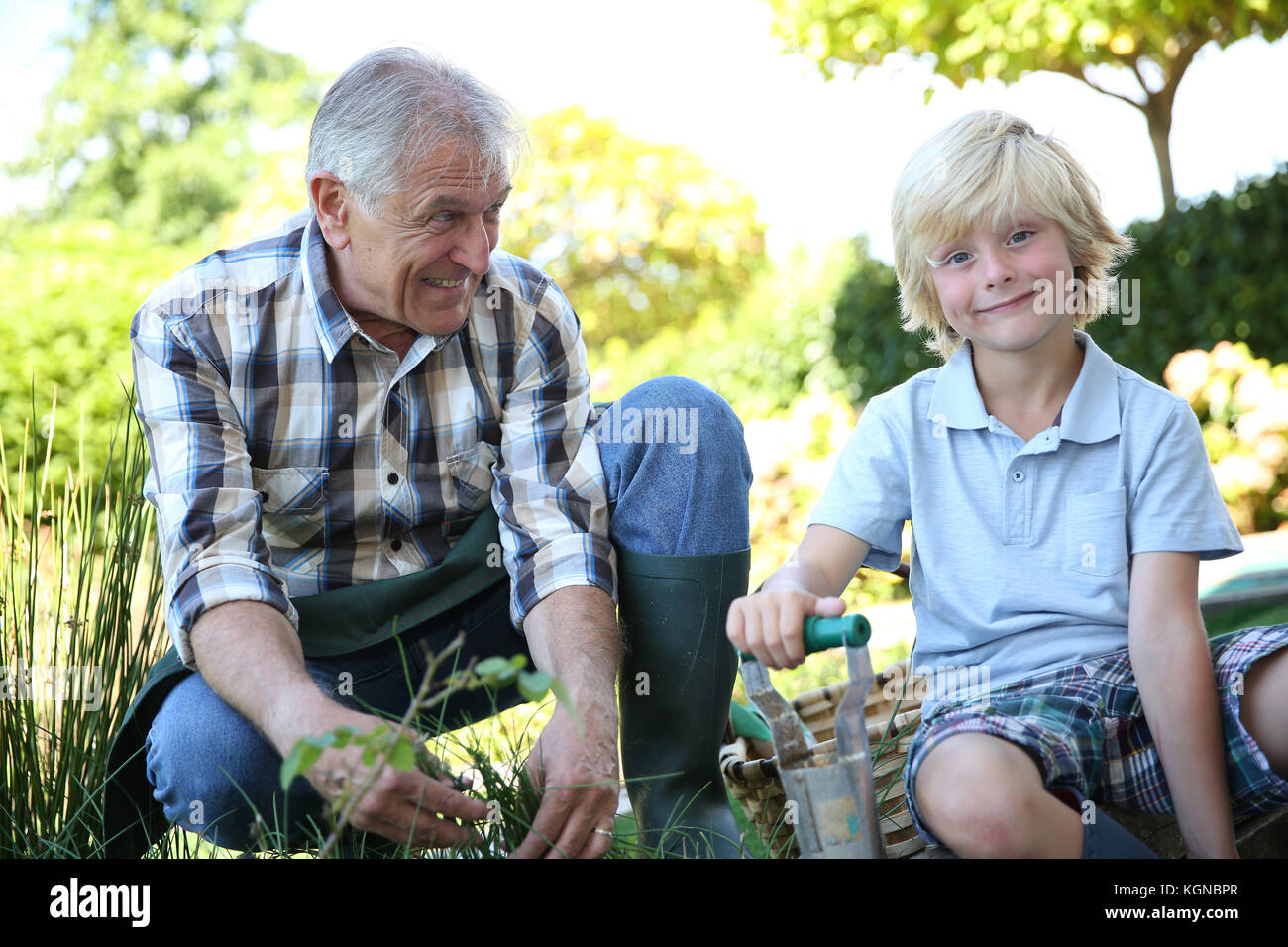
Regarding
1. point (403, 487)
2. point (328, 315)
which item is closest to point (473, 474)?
point (403, 487)

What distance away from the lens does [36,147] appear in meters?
19.7

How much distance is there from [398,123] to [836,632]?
1225mm

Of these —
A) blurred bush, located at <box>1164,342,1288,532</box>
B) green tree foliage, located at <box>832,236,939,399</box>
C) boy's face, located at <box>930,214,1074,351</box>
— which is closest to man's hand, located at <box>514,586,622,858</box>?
boy's face, located at <box>930,214,1074,351</box>

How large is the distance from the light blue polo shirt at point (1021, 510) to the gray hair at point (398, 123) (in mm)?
874

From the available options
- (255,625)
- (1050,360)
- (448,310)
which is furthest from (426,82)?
(1050,360)

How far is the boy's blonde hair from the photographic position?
1.93 metres

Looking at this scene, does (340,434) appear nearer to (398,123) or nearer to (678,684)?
Answer: (398,123)

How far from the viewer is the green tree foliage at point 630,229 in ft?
34.8

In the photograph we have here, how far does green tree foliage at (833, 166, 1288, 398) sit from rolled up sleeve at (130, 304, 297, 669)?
471 centimetres

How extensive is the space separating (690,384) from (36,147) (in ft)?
69.4

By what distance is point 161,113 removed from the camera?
20719 millimetres

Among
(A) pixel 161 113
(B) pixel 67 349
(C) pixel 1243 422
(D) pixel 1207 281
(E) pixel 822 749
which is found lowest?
(E) pixel 822 749

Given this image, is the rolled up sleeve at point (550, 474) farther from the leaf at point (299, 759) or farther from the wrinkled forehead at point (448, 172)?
the leaf at point (299, 759)
